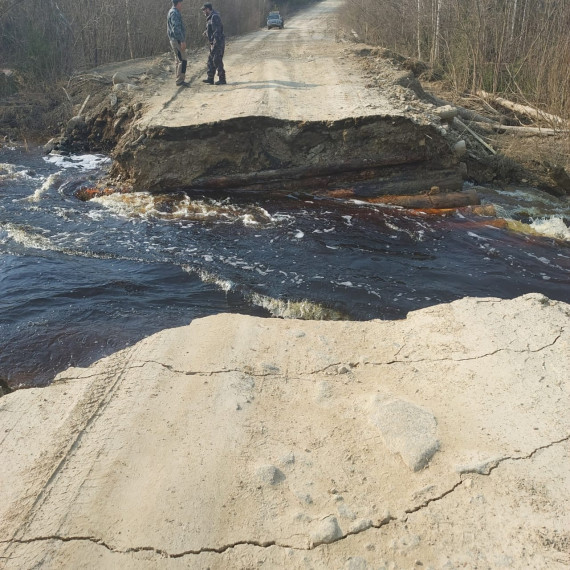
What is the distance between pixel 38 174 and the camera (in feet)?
34.8

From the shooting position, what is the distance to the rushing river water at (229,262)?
5.64 meters

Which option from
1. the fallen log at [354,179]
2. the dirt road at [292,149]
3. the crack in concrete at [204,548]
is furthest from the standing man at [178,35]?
the crack in concrete at [204,548]

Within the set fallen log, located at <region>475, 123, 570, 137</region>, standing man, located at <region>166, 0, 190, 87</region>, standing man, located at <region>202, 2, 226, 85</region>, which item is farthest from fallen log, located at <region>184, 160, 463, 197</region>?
standing man, located at <region>166, 0, 190, 87</region>

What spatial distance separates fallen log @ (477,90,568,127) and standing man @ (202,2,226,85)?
649 centimetres

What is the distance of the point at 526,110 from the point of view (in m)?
11.8

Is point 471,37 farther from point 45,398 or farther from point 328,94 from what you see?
point 45,398

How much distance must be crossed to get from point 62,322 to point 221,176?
14.0 ft

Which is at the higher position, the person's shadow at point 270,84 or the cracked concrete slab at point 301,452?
the person's shadow at point 270,84

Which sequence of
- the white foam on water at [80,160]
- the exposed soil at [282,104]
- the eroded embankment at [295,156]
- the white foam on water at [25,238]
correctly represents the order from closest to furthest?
the white foam on water at [25,238], the eroded embankment at [295,156], the exposed soil at [282,104], the white foam on water at [80,160]

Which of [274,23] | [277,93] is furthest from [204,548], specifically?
[274,23]

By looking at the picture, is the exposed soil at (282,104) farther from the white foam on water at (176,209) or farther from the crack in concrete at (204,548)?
the crack in concrete at (204,548)

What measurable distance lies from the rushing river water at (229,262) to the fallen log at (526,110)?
85.4 inches

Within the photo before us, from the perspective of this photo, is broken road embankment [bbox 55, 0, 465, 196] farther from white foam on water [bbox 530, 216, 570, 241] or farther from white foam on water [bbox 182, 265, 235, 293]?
white foam on water [bbox 182, 265, 235, 293]

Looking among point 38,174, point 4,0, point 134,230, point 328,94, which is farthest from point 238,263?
point 4,0
